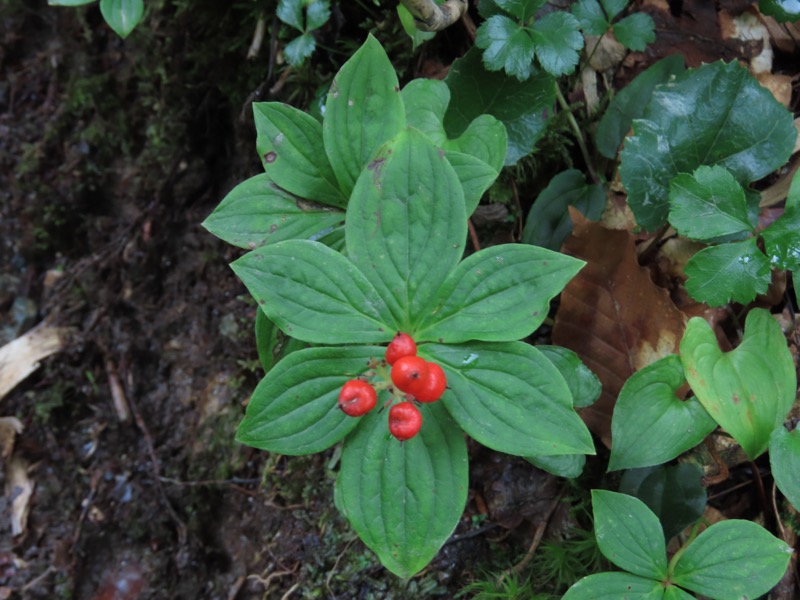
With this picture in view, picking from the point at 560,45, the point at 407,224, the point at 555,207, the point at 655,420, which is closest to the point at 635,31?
the point at 560,45

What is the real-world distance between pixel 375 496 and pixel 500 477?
683mm

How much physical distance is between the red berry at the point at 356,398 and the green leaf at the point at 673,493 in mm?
1029

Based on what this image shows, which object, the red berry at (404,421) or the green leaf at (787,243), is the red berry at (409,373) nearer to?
the red berry at (404,421)

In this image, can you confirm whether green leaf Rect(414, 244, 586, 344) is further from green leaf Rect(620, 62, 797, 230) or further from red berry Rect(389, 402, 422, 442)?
green leaf Rect(620, 62, 797, 230)

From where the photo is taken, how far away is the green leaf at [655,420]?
183cm

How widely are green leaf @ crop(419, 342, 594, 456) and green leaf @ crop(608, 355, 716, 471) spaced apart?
380mm

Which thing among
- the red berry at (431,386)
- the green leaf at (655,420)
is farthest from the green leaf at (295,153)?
the green leaf at (655,420)

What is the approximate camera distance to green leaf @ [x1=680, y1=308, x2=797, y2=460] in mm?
1805

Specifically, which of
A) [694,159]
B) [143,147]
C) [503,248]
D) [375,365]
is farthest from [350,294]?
[143,147]

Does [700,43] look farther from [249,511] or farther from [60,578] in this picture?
[60,578]

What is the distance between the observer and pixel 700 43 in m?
2.34

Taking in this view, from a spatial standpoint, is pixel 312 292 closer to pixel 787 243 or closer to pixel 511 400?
pixel 511 400

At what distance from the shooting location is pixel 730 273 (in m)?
1.85

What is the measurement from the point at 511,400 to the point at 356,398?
1.40 ft
